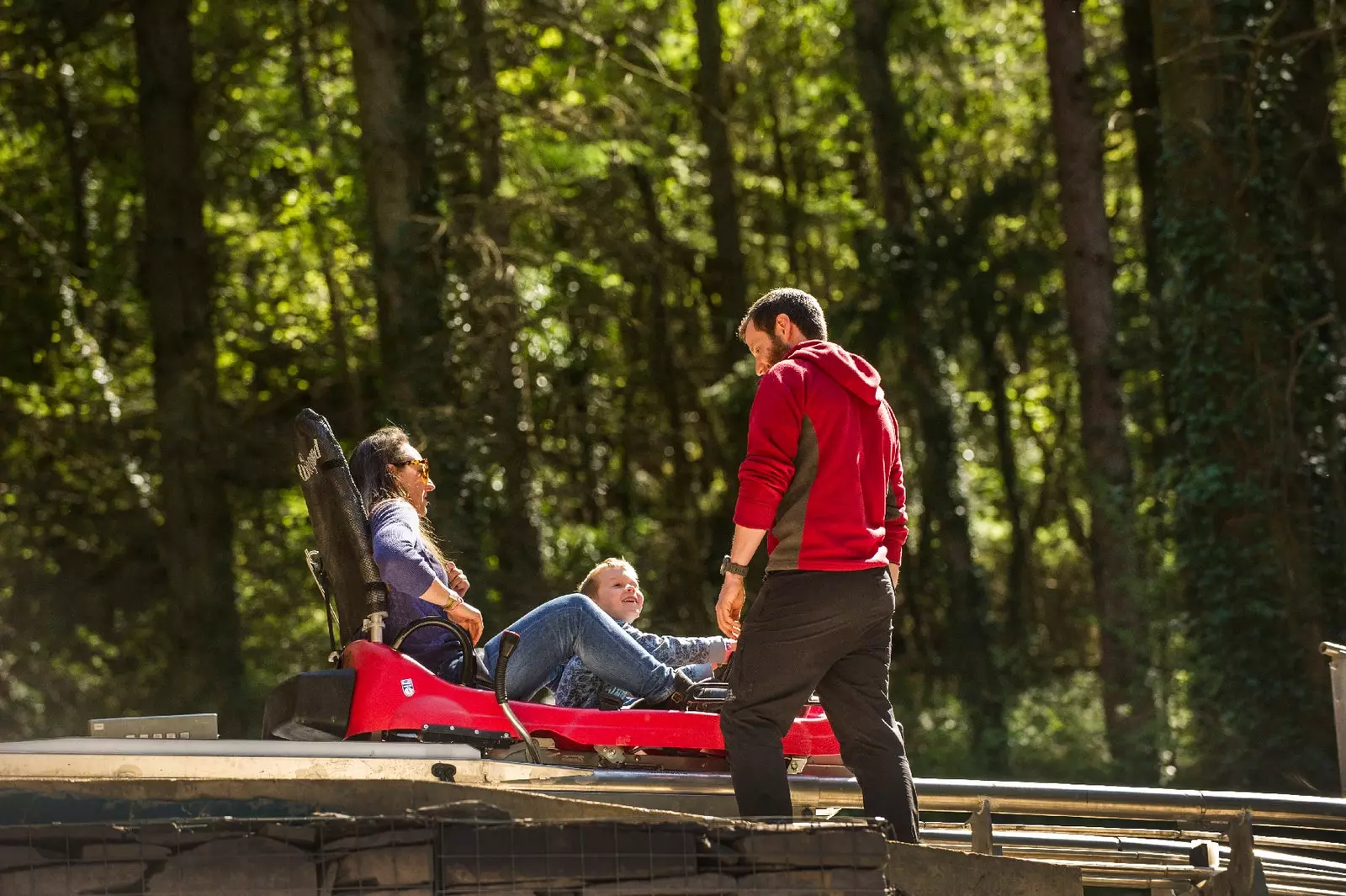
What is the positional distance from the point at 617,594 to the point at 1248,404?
23.5 feet

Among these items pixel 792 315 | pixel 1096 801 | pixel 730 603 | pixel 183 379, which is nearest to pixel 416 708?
pixel 730 603

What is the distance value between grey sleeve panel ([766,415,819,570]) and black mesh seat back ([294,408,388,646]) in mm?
1762

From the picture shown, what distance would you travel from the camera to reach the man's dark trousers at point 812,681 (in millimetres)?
5465

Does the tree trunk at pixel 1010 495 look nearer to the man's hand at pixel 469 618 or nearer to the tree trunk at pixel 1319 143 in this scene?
the tree trunk at pixel 1319 143

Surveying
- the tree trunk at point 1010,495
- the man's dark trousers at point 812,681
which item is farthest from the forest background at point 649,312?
the man's dark trousers at point 812,681

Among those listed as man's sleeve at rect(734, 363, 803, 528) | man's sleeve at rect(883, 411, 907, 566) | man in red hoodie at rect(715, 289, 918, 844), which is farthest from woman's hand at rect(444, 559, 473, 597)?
man's sleeve at rect(883, 411, 907, 566)

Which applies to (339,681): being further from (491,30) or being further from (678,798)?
(491,30)

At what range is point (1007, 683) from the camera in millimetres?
18438

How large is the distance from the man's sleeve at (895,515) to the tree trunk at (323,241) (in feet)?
43.2

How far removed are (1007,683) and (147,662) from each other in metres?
9.63

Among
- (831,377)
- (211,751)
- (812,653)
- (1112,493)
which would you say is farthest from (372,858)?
(1112,493)

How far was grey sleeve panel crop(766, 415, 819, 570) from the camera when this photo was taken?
5.52 meters

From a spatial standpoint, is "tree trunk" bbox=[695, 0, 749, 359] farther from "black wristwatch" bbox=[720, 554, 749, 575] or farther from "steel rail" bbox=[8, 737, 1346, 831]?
"black wristwatch" bbox=[720, 554, 749, 575]

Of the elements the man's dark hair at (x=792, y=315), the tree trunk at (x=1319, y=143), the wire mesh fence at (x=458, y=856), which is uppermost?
the tree trunk at (x=1319, y=143)
